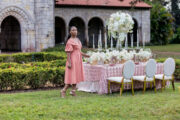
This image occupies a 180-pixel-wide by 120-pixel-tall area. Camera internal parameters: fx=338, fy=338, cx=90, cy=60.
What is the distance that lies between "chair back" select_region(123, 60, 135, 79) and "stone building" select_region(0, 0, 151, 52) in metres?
15.4

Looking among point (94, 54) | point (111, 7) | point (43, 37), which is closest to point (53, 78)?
point (94, 54)

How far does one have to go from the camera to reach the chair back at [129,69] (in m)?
8.84

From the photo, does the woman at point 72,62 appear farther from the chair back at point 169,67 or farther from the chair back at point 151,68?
the chair back at point 169,67

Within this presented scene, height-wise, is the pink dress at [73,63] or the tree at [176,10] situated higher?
the tree at [176,10]

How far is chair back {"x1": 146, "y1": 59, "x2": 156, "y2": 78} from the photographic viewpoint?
929cm

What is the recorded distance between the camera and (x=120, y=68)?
9.38m

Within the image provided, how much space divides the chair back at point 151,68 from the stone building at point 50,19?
1521 cm

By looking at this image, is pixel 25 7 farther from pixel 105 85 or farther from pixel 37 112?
pixel 37 112

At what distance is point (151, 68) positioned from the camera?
368 inches

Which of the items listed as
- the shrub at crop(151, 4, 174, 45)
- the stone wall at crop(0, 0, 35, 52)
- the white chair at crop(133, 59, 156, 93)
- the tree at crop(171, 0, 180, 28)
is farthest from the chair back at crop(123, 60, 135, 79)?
the tree at crop(171, 0, 180, 28)

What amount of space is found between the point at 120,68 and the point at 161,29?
28687mm

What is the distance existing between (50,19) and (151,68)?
51.0 feet

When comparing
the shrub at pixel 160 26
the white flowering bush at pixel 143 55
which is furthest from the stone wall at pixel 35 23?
the shrub at pixel 160 26

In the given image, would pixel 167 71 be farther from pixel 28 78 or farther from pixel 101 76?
pixel 28 78
